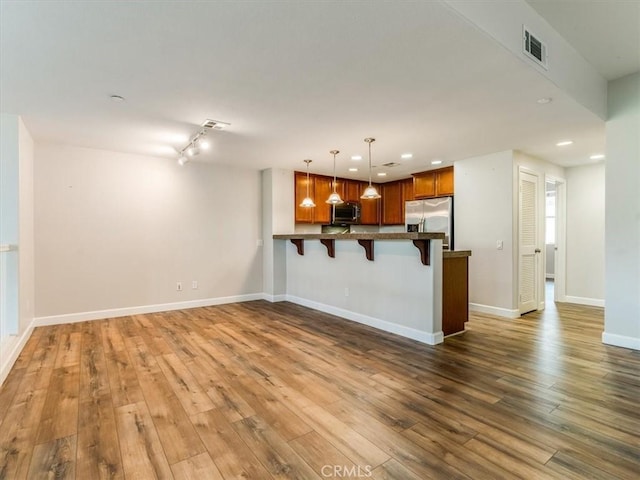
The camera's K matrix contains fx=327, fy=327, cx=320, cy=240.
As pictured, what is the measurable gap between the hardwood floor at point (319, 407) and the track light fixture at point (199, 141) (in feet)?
7.75

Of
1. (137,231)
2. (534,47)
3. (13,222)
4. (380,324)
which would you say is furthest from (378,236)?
(13,222)

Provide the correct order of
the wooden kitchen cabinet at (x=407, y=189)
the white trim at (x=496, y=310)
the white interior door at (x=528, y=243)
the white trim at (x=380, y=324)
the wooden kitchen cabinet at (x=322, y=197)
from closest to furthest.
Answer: the white trim at (x=380, y=324)
the white trim at (x=496, y=310)
the white interior door at (x=528, y=243)
the wooden kitchen cabinet at (x=322, y=197)
the wooden kitchen cabinet at (x=407, y=189)

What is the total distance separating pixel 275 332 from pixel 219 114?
8.42 feet

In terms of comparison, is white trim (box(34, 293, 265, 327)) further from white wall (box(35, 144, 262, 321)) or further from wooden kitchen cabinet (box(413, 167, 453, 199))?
wooden kitchen cabinet (box(413, 167, 453, 199))

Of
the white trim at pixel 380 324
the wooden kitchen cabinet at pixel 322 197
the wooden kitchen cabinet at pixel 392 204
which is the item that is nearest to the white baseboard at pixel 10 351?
the white trim at pixel 380 324

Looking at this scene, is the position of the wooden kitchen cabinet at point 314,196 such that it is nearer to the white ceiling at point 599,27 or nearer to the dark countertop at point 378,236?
the dark countertop at point 378,236

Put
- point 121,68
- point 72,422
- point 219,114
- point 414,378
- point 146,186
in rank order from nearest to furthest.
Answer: point 72,422
point 121,68
point 414,378
point 219,114
point 146,186

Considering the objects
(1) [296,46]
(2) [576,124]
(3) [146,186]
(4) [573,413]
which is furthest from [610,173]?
(3) [146,186]

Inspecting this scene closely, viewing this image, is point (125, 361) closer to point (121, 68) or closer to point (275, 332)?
point (275, 332)

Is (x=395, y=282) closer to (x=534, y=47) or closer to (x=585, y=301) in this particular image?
(x=534, y=47)

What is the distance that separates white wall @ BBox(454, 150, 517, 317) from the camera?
187 inches

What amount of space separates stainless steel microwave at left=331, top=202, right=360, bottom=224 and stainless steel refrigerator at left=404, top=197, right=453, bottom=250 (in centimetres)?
103

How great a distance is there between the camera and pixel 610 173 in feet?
11.5

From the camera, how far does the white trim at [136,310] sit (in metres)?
4.38
